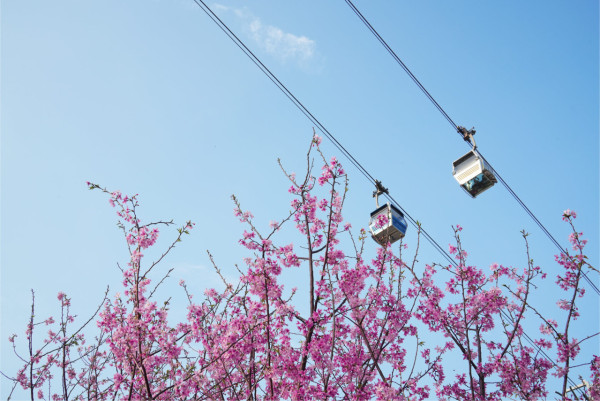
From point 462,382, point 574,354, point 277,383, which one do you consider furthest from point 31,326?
point 574,354

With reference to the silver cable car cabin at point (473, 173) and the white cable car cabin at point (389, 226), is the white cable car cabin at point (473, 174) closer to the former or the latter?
the silver cable car cabin at point (473, 173)

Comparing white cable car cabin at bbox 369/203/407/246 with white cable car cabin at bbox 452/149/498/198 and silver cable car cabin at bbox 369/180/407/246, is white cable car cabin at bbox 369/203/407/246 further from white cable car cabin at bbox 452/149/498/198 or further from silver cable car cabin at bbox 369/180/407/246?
white cable car cabin at bbox 452/149/498/198

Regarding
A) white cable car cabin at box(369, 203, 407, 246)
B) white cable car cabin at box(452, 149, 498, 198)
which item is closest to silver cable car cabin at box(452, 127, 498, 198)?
white cable car cabin at box(452, 149, 498, 198)

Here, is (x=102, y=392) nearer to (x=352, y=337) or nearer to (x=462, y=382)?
(x=352, y=337)

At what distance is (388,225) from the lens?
642 cm

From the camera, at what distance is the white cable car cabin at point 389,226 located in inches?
254

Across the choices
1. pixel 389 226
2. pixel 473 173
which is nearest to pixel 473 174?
pixel 473 173

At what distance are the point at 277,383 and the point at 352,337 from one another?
1.49 m

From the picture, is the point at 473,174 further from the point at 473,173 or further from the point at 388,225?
the point at 388,225

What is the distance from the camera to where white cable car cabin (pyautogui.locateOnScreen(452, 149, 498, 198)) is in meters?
6.36

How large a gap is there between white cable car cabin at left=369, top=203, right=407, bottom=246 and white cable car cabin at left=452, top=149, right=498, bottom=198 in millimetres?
1032

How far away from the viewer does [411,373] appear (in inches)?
215

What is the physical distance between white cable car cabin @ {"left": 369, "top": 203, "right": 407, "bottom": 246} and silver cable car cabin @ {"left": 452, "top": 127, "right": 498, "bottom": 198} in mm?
1032

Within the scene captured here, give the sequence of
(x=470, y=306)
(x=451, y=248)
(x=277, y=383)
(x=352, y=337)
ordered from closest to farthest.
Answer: (x=277, y=383) → (x=352, y=337) → (x=470, y=306) → (x=451, y=248)
